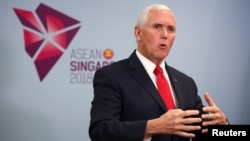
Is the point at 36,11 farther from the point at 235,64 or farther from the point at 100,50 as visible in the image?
the point at 235,64

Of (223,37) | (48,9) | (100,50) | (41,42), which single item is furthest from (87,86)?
(223,37)

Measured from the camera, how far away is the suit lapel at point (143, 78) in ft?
4.87

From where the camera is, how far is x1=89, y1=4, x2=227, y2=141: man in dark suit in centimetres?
128

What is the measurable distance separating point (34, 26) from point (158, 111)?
1343 millimetres

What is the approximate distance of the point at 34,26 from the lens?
2.41 m

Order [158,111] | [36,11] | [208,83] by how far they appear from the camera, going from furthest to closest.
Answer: [208,83]
[36,11]
[158,111]

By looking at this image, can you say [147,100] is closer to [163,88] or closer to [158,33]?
[163,88]

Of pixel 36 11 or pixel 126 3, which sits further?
pixel 126 3

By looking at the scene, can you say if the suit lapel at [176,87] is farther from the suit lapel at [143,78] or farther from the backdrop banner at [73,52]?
the backdrop banner at [73,52]

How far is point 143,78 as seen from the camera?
155 centimetres

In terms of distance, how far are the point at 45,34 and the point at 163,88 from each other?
1221mm

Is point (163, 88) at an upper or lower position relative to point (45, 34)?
lower

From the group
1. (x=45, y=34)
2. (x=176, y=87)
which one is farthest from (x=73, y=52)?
(x=176, y=87)

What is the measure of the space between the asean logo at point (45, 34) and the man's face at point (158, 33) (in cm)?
99
